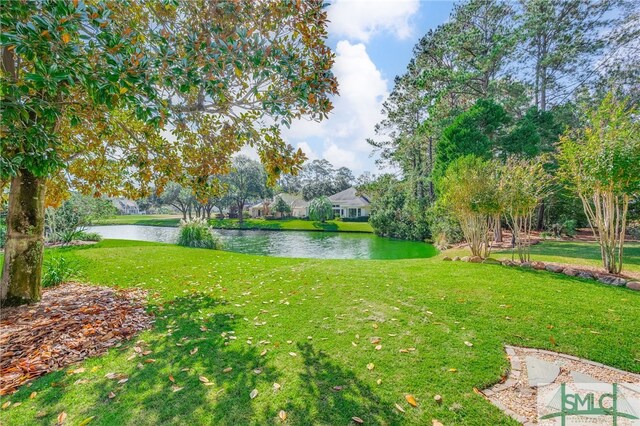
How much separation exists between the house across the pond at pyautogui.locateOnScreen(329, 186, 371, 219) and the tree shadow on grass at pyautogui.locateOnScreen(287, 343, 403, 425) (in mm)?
35857

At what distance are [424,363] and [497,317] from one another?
179 cm

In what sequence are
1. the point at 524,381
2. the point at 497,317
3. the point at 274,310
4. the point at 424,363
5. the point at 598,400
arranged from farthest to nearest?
the point at 274,310 < the point at 497,317 < the point at 424,363 < the point at 524,381 < the point at 598,400

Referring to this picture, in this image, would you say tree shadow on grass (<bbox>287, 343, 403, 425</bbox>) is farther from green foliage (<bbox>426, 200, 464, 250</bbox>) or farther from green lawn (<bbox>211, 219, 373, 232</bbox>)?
green lawn (<bbox>211, 219, 373, 232</bbox>)

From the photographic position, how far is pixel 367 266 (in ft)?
24.4

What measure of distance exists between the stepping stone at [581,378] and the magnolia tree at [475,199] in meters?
5.26

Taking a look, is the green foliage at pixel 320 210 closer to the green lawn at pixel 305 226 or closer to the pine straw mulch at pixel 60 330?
the green lawn at pixel 305 226

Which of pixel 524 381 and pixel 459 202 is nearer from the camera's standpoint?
pixel 524 381

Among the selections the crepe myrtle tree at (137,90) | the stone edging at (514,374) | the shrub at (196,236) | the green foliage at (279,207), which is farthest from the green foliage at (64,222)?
the green foliage at (279,207)

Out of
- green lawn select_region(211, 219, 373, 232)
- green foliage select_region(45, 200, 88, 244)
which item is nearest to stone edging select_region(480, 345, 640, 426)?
green foliage select_region(45, 200, 88, 244)

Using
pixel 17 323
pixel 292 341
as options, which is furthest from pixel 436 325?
pixel 17 323

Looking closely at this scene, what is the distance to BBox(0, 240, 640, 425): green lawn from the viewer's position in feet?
7.13

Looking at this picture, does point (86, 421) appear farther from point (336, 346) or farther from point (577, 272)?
point (577, 272)

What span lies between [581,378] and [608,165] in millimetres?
4898

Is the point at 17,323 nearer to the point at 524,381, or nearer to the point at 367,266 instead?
the point at 524,381
